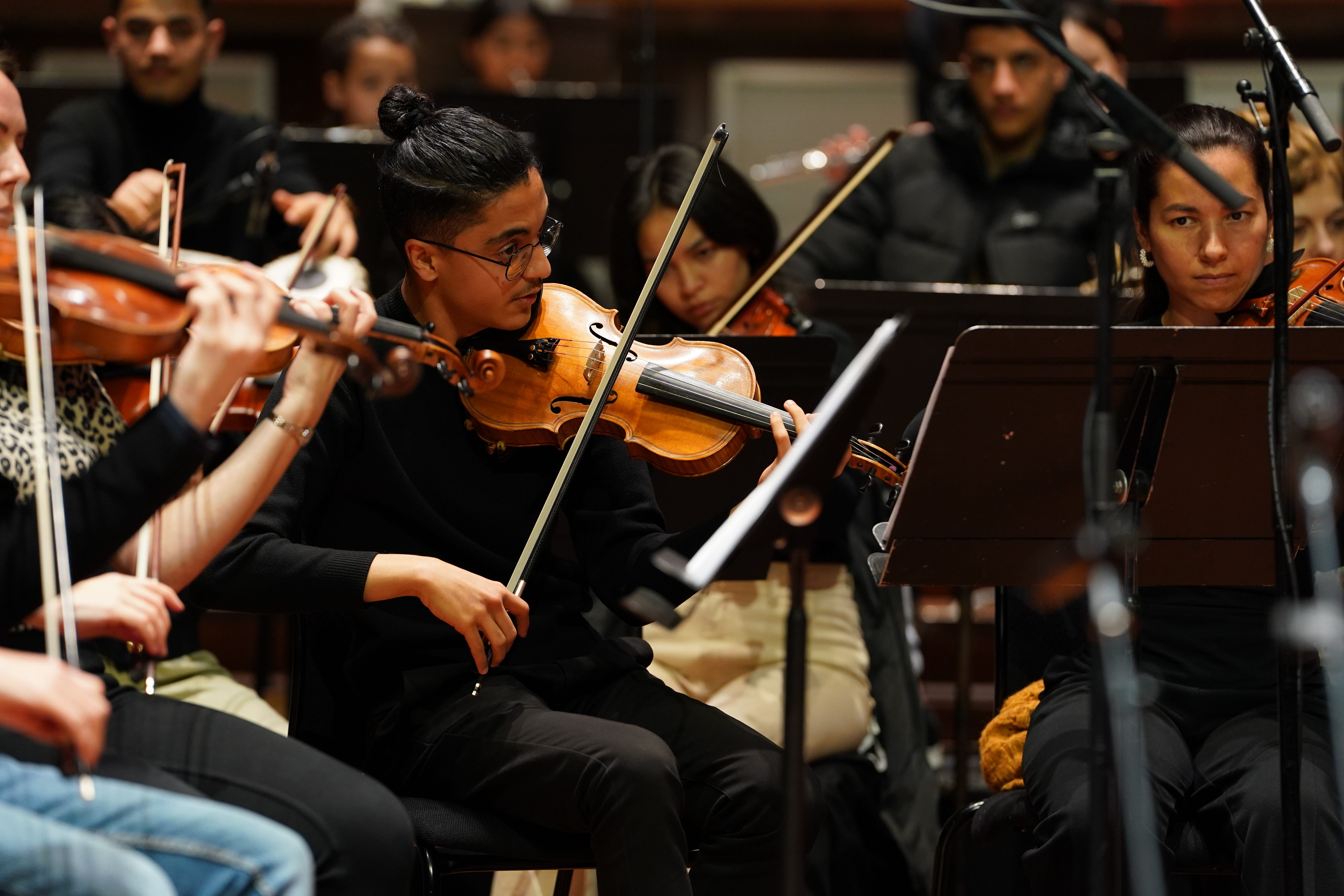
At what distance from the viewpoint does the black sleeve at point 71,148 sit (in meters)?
2.97

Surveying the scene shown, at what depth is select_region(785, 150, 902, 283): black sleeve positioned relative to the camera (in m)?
3.31

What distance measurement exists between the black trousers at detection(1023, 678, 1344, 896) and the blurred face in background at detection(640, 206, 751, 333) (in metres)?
0.92

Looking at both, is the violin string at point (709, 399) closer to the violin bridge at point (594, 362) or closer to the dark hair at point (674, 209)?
the violin bridge at point (594, 362)

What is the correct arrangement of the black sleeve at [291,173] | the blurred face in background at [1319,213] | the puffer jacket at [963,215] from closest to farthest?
the blurred face in background at [1319,213], the black sleeve at [291,173], the puffer jacket at [963,215]

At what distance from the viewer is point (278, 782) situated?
4.63 ft

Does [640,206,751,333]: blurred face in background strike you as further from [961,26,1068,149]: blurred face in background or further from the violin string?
[961,26,1068,149]: blurred face in background

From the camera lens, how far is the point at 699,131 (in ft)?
17.2

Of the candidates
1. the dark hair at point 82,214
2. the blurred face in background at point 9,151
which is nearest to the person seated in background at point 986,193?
the dark hair at point 82,214

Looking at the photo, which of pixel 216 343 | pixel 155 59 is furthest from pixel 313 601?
pixel 155 59

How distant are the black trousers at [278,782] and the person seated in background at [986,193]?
6.40 feet

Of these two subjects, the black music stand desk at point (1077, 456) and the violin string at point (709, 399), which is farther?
the violin string at point (709, 399)

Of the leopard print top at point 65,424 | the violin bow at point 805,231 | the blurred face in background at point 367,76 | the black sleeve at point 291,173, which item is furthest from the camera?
the blurred face in background at point 367,76

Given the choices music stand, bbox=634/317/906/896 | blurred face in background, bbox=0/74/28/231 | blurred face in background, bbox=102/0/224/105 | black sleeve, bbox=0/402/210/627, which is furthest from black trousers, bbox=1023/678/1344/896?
blurred face in background, bbox=102/0/224/105

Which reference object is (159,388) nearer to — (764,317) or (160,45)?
(764,317)
